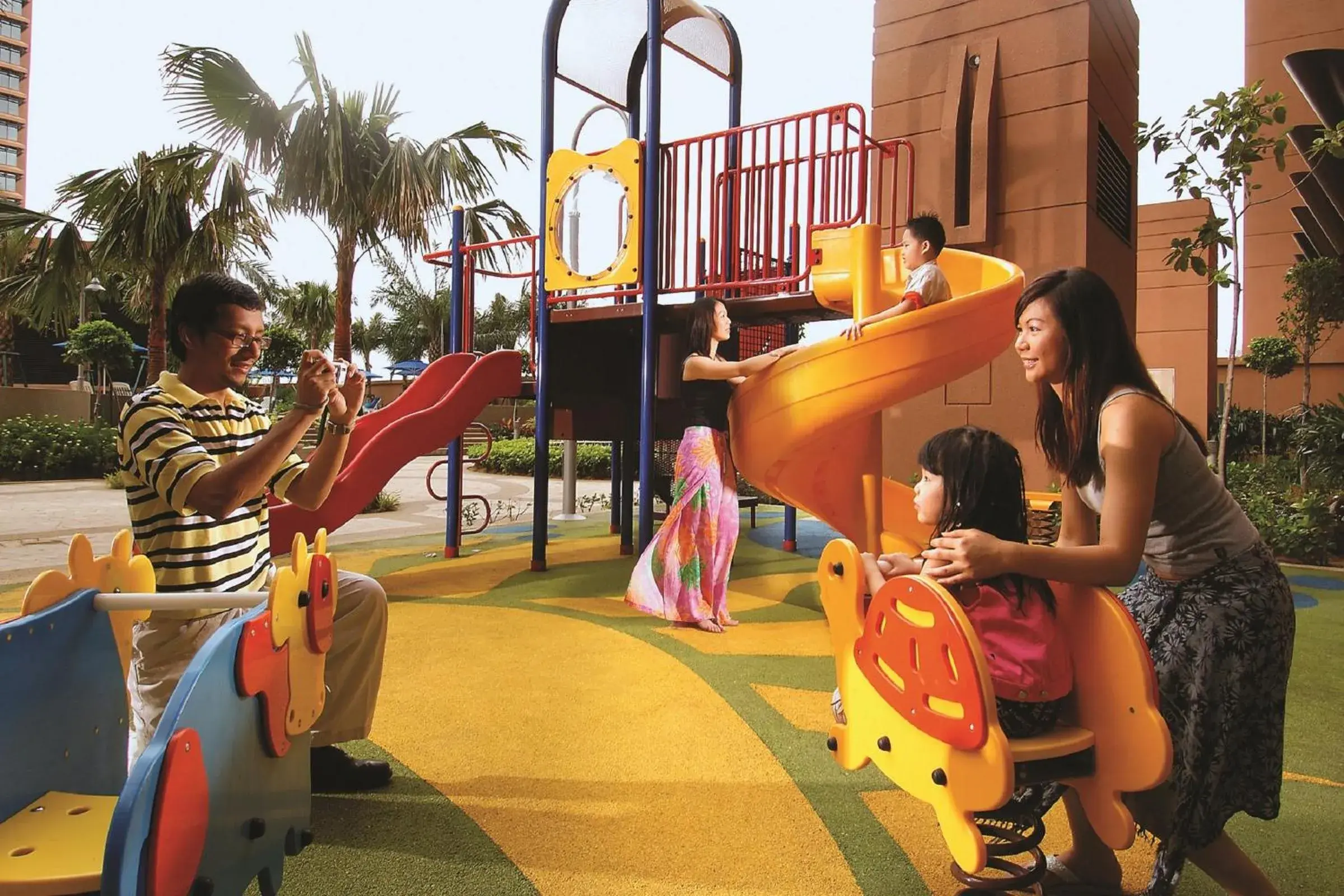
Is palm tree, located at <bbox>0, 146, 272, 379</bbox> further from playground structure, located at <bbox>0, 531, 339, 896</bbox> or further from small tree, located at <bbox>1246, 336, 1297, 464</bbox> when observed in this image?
small tree, located at <bbox>1246, 336, 1297, 464</bbox>

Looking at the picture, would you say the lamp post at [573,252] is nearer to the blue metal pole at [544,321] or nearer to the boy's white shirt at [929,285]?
the blue metal pole at [544,321]

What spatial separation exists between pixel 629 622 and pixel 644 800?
210 centimetres

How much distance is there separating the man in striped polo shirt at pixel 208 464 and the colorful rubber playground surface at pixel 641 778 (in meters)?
0.63

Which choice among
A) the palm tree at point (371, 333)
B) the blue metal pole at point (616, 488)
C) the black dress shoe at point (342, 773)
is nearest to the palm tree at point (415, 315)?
the palm tree at point (371, 333)

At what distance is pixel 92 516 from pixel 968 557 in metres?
9.84

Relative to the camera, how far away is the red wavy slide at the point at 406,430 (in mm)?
4953

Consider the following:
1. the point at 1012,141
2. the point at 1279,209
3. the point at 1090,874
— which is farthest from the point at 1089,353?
the point at 1279,209

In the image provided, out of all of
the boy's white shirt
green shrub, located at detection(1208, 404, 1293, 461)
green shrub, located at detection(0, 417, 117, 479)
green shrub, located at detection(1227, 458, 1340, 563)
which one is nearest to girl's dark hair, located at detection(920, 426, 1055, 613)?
the boy's white shirt

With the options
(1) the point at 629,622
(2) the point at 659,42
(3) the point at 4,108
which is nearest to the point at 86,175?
(2) the point at 659,42

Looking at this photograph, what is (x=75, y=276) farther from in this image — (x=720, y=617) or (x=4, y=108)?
(x=4, y=108)

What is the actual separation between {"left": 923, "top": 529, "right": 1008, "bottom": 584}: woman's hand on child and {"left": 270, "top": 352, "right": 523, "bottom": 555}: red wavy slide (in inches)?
150

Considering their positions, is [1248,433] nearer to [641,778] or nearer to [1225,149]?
[1225,149]

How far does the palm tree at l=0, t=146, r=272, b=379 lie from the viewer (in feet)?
31.5

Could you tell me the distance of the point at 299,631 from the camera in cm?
156
